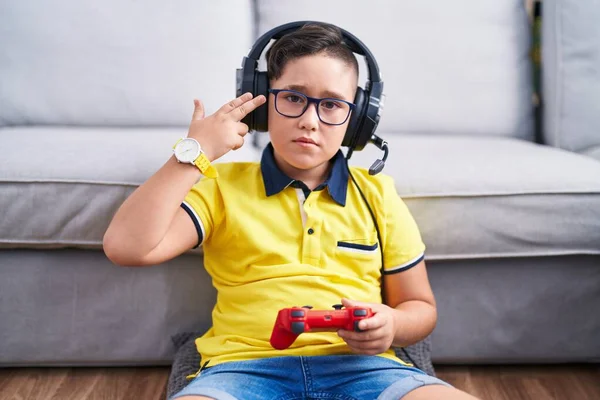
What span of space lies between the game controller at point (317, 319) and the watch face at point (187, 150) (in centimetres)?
28

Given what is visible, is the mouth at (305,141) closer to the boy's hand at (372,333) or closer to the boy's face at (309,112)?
the boy's face at (309,112)

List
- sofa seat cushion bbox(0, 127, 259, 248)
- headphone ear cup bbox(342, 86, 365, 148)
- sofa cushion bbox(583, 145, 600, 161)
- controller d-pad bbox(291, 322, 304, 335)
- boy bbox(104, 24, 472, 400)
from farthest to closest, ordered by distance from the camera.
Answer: sofa cushion bbox(583, 145, 600, 161) → sofa seat cushion bbox(0, 127, 259, 248) → headphone ear cup bbox(342, 86, 365, 148) → boy bbox(104, 24, 472, 400) → controller d-pad bbox(291, 322, 304, 335)

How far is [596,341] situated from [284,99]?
2.95 ft

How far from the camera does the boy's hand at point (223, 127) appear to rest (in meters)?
0.97

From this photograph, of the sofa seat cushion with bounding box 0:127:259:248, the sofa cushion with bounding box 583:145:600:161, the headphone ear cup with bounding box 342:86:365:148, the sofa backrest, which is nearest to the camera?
the headphone ear cup with bounding box 342:86:365:148

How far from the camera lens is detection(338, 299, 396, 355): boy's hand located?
87 centimetres

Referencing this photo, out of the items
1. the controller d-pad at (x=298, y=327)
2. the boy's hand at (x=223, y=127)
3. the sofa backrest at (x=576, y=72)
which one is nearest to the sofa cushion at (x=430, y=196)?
the boy's hand at (x=223, y=127)

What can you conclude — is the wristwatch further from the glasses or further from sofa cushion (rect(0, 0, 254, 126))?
sofa cushion (rect(0, 0, 254, 126))

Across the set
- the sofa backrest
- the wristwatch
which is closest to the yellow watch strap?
the wristwatch

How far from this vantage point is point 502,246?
1256 mm

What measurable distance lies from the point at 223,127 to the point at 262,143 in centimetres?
68

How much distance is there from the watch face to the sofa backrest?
3.87 feet

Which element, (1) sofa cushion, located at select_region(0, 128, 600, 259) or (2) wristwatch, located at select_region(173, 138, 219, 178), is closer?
(2) wristwatch, located at select_region(173, 138, 219, 178)

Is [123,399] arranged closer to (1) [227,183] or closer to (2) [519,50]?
(1) [227,183]
